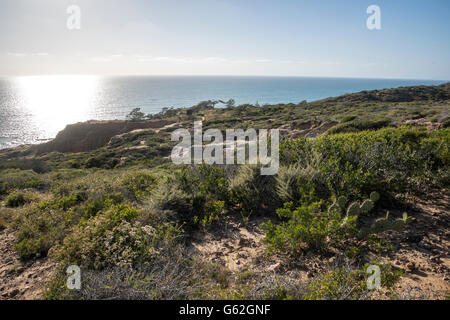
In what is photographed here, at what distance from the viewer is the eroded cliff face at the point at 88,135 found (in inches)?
1455

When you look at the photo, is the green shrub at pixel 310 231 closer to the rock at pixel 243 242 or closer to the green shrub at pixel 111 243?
the rock at pixel 243 242

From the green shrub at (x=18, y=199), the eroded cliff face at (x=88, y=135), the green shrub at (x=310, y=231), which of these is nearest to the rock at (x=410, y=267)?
the green shrub at (x=310, y=231)

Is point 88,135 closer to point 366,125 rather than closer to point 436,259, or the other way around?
point 366,125

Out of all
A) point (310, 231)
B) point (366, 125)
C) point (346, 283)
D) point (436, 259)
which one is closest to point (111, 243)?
point (310, 231)

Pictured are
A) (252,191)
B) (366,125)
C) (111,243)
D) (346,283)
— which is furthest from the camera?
(366,125)

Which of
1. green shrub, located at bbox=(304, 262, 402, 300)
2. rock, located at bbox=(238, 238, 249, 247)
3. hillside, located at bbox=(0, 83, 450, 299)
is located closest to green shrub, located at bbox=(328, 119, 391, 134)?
hillside, located at bbox=(0, 83, 450, 299)

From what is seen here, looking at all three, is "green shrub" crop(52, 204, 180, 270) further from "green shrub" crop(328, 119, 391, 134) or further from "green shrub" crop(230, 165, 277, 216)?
"green shrub" crop(328, 119, 391, 134)

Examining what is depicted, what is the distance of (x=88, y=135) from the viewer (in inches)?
1512

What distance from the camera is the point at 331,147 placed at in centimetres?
543

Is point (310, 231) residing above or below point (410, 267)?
above

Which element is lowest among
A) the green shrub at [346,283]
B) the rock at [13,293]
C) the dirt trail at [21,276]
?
the rock at [13,293]

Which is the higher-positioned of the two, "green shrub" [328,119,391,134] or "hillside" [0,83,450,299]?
"green shrub" [328,119,391,134]

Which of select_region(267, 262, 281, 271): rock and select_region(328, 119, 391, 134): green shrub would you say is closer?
select_region(267, 262, 281, 271): rock

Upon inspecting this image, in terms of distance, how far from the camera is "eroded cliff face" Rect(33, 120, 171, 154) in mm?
36969
